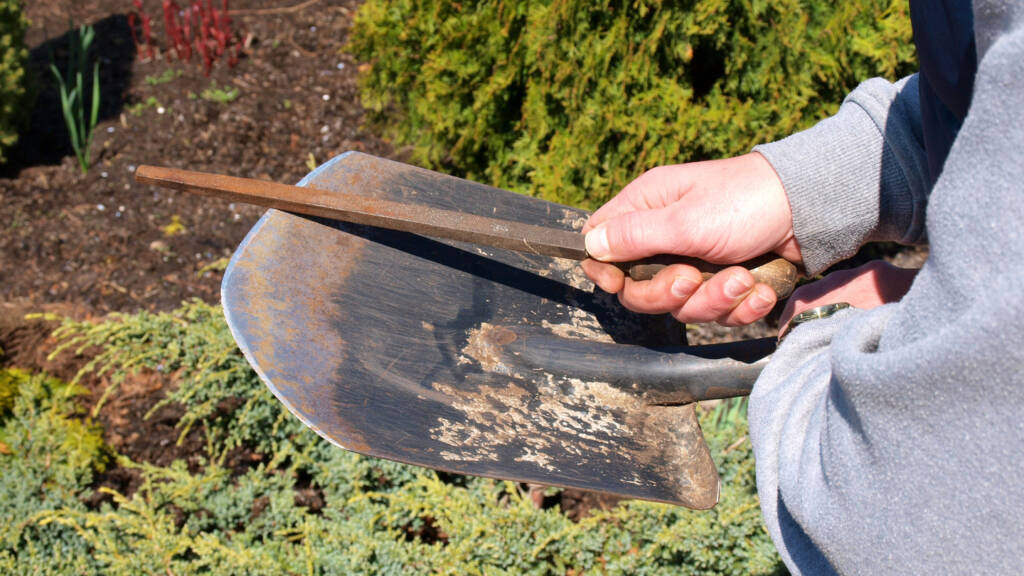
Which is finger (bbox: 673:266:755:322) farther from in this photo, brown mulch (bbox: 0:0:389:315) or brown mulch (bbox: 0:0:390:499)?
brown mulch (bbox: 0:0:389:315)

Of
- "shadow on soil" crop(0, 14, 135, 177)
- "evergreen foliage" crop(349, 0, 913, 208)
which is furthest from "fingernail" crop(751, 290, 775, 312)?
"shadow on soil" crop(0, 14, 135, 177)

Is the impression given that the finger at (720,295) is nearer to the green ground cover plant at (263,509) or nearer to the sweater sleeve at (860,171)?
the sweater sleeve at (860,171)

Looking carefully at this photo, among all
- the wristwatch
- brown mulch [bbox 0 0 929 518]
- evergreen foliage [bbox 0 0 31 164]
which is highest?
the wristwatch

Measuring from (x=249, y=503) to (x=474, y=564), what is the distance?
0.76 m

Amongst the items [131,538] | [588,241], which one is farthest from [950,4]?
[131,538]

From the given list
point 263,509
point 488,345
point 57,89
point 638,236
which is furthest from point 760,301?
point 57,89

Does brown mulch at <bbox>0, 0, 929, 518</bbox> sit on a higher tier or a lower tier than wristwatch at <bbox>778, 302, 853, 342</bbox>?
lower

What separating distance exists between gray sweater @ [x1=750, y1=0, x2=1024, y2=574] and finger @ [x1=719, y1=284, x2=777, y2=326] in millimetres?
463

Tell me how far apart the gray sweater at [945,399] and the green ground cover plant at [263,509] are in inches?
46.0

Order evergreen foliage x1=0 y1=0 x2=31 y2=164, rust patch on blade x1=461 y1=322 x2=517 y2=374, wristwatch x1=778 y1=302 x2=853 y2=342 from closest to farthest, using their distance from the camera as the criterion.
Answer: wristwatch x1=778 y1=302 x2=853 y2=342 → rust patch on blade x1=461 y1=322 x2=517 y2=374 → evergreen foliage x1=0 y1=0 x2=31 y2=164

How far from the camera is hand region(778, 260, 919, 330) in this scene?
1.41 metres

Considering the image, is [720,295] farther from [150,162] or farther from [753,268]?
[150,162]

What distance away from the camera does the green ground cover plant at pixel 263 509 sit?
206cm

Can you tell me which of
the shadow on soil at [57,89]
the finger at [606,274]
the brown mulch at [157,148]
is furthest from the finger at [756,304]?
the shadow on soil at [57,89]
